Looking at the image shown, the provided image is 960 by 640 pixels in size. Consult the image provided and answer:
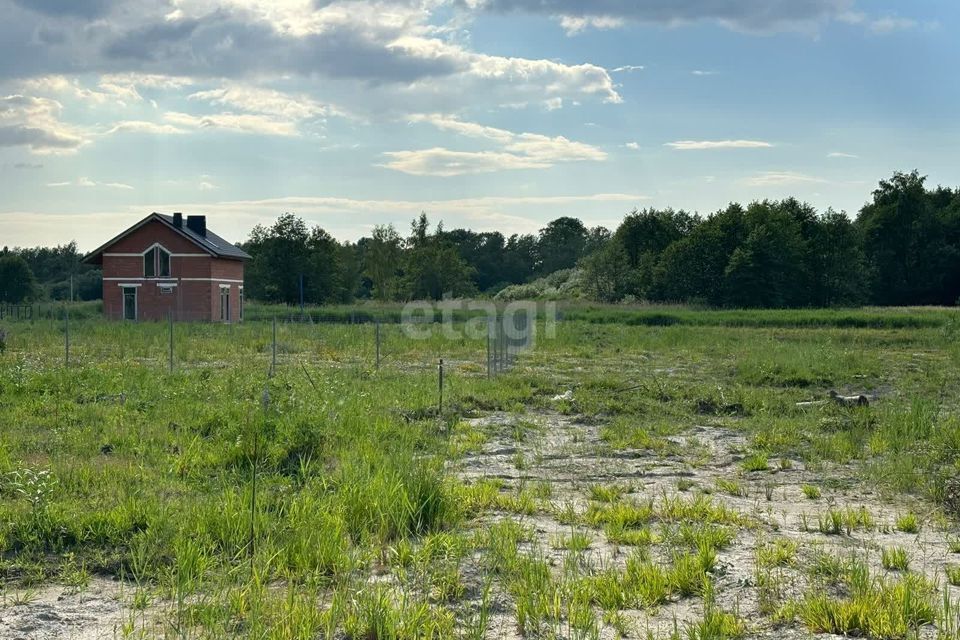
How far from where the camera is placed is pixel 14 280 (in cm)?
8288

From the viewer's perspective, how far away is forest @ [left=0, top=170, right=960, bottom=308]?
65938mm

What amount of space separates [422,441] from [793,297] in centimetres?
6049

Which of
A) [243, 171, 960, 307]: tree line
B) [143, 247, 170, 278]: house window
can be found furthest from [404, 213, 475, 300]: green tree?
[143, 247, 170, 278]: house window

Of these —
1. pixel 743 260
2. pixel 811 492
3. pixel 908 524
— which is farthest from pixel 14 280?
pixel 908 524

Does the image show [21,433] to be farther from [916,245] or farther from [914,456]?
[916,245]

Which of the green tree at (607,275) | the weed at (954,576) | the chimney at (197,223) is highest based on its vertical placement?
the chimney at (197,223)

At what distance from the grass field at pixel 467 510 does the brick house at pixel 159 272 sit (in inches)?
1333

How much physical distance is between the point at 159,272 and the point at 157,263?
1.76 feet

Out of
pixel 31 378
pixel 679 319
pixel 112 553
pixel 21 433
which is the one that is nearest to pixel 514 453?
pixel 112 553

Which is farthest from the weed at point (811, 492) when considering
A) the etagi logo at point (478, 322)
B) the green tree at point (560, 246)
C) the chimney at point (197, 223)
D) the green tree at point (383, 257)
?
the green tree at point (560, 246)

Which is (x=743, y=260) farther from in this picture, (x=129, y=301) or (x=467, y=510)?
(x=467, y=510)

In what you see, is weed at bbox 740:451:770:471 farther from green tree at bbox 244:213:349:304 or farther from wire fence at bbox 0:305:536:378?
green tree at bbox 244:213:349:304

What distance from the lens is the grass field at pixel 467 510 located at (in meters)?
5.60

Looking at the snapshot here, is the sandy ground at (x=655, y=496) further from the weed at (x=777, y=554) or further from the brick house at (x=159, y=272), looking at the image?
the brick house at (x=159, y=272)
